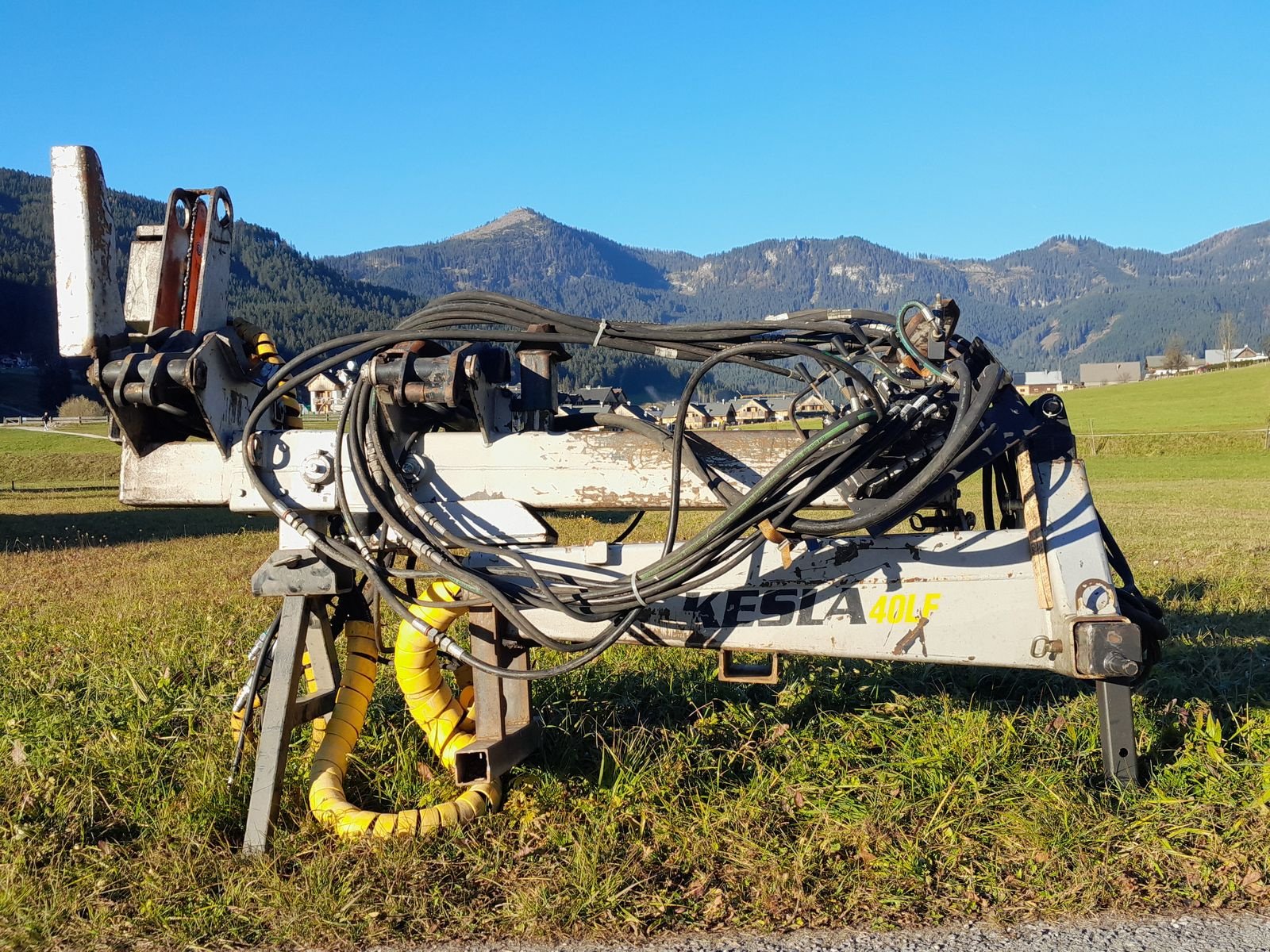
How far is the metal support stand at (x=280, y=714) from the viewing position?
3.03 metres

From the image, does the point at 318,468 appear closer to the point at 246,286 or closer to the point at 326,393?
the point at 326,393

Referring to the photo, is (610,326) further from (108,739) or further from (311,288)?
(311,288)

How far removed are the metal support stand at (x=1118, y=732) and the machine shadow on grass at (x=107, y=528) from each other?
10811 mm

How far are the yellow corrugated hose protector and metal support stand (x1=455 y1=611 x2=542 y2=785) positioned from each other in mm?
125

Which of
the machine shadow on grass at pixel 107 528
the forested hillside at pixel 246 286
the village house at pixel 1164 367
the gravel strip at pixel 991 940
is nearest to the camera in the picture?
the gravel strip at pixel 991 940

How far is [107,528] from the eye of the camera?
49.8 feet

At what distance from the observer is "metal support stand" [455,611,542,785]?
10.0 feet

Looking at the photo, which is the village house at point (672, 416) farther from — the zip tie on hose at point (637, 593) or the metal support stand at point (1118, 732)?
the metal support stand at point (1118, 732)

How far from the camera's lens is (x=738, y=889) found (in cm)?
279

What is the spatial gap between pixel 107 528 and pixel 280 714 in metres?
A: 14.1

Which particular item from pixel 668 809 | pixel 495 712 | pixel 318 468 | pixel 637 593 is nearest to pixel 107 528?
pixel 318 468

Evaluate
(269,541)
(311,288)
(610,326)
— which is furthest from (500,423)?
(311,288)

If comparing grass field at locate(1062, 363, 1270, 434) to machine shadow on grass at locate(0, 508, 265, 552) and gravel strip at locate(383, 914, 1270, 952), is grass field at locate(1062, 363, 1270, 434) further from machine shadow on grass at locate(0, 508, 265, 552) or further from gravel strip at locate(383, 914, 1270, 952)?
gravel strip at locate(383, 914, 1270, 952)

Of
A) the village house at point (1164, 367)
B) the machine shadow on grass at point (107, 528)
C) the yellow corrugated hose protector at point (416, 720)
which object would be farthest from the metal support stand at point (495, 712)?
the village house at point (1164, 367)
